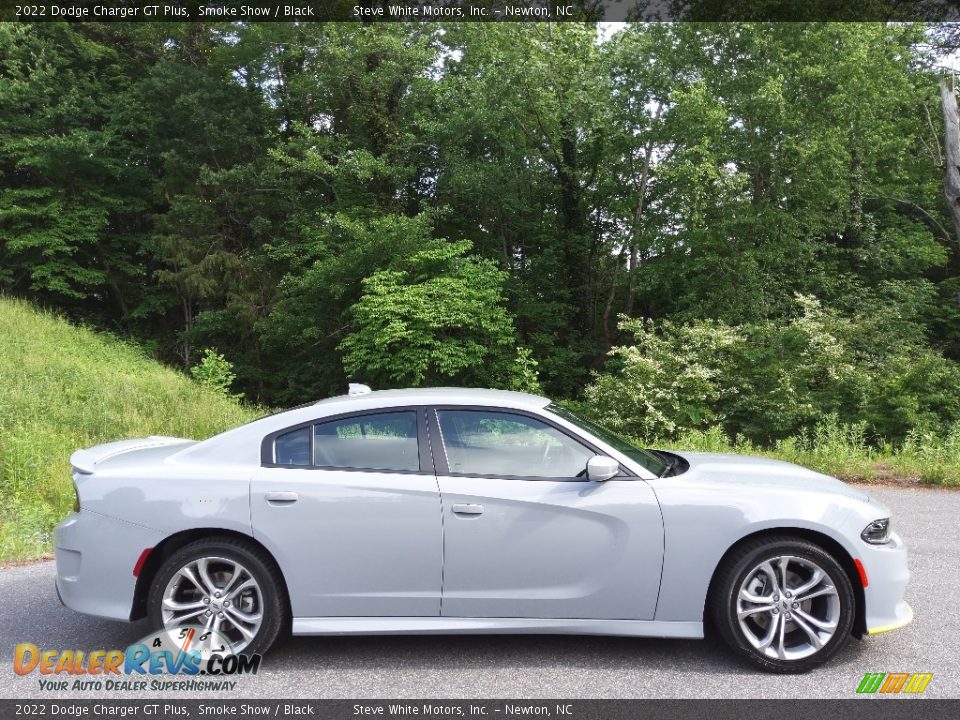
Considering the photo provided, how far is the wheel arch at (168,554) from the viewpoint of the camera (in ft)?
13.4

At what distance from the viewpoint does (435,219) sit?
25.1 metres

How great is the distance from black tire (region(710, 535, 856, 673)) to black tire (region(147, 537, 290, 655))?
2428 mm

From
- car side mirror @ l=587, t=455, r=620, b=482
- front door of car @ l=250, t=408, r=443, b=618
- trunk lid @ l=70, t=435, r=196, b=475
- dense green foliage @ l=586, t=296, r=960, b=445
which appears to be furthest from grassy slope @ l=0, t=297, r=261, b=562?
dense green foliage @ l=586, t=296, r=960, b=445

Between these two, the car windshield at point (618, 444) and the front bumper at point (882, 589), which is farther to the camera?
the car windshield at point (618, 444)

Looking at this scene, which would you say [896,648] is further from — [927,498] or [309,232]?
[309,232]

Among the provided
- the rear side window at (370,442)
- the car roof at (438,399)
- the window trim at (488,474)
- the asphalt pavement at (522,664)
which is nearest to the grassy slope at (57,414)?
the asphalt pavement at (522,664)

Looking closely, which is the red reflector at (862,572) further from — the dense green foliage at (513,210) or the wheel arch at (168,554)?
the dense green foliage at (513,210)

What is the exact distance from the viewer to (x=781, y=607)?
12.9 ft

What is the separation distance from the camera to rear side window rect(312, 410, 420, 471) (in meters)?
4.20

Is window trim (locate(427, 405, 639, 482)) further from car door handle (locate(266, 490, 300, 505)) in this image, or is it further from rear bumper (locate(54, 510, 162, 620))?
rear bumper (locate(54, 510, 162, 620))

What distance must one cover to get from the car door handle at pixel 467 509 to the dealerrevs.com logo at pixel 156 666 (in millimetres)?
1368

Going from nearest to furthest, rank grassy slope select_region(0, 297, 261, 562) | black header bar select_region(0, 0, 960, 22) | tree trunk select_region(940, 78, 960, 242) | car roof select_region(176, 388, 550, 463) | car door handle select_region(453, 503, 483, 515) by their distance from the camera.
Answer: car door handle select_region(453, 503, 483, 515) < car roof select_region(176, 388, 550, 463) < grassy slope select_region(0, 297, 261, 562) < tree trunk select_region(940, 78, 960, 242) < black header bar select_region(0, 0, 960, 22)

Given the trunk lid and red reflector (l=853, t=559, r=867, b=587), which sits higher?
the trunk lid

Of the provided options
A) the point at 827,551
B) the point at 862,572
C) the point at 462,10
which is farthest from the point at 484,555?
the point at 462,10
